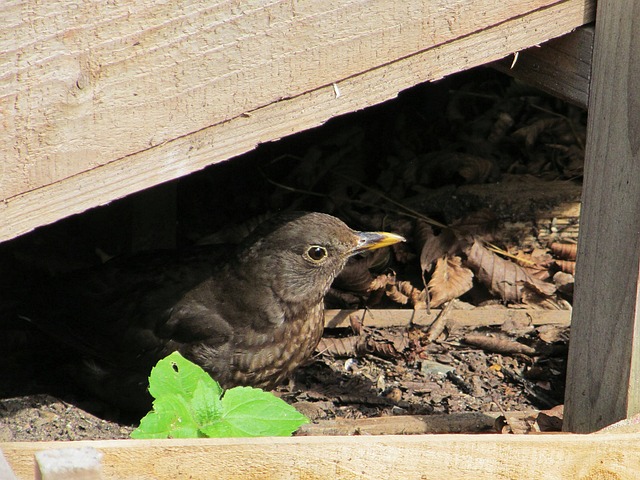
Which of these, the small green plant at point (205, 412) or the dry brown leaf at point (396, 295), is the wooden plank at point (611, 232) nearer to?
the small green plant at point (205, 412)

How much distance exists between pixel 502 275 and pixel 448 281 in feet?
0.94

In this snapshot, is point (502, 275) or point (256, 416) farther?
point (502, 275)

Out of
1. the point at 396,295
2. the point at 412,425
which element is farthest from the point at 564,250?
the point at 412,425

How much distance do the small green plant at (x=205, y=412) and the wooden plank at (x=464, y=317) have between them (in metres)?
1.80

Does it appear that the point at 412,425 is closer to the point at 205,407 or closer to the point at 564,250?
the point at 205,407

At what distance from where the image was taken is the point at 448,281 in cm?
472

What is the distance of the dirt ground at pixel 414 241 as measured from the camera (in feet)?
13.3

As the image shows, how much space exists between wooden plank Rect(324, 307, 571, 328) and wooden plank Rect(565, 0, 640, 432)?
1.65 m

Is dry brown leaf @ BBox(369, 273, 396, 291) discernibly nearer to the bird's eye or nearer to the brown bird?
the brown bird

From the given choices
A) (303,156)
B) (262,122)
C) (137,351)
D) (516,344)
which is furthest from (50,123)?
(303,156)

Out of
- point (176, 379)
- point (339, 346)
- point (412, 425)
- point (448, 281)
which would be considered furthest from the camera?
point (448, 281)

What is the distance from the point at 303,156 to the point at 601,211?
3378 mm

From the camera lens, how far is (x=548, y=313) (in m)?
4.53

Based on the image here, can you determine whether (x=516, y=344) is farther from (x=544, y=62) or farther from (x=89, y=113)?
(x=89, y=113)
